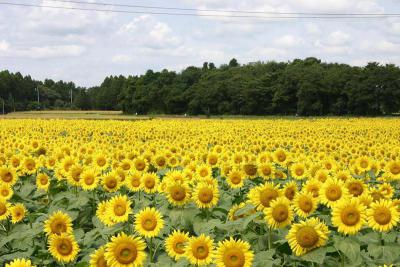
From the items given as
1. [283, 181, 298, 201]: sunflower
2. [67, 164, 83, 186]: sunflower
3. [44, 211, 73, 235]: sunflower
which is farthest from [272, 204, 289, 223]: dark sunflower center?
[67, 164, 83, 186]: sunflower

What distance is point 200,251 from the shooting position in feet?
12.4

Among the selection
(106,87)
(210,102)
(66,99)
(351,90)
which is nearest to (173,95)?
(210,102)

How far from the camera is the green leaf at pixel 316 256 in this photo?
3465 millimetres

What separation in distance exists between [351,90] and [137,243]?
72539 millimetres

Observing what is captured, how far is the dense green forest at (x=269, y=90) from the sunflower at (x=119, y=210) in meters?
69.5

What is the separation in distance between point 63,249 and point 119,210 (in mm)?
632

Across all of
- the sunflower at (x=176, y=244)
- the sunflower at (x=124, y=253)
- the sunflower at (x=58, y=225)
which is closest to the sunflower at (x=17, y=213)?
the sunflower at (x=58, y=225)

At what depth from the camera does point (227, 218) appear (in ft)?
16.4

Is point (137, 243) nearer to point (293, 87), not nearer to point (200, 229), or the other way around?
point (200, 229)

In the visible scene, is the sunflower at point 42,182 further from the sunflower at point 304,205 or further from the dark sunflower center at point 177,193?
the sunflower at point 304,205

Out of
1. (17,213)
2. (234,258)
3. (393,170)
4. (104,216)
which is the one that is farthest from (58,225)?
(393,170)

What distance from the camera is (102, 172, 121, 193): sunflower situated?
616cm

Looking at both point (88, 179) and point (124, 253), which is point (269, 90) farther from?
point (124, 253)

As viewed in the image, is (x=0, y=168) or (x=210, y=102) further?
(x=210, y=102)
